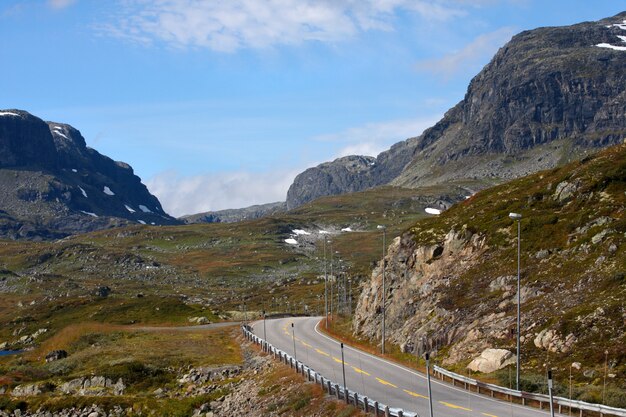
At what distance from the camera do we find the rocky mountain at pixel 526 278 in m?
47.2

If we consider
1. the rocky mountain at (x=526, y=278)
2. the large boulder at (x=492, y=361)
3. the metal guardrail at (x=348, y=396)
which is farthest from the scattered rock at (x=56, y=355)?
the large boulder at (x=492, y=361)

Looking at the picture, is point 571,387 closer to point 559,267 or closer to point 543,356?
point 543,356

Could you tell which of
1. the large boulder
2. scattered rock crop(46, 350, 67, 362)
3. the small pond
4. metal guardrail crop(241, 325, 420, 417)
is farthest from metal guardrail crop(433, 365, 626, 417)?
the small pond

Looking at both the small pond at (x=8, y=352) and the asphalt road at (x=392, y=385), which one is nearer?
the asphalt road at (x=392, y=385)

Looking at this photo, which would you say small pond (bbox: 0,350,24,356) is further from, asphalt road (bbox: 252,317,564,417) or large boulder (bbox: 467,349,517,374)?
large boulder (bbox: 467,349,517,374)

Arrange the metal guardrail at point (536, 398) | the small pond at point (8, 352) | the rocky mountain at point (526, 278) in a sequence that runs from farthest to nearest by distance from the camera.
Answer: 1. the small pond at point (8, 352)
2. the rocky mountain at point (526, 278)
3. the metal guardrail at point (536, 398)

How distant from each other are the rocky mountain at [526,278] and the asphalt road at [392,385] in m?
4.51

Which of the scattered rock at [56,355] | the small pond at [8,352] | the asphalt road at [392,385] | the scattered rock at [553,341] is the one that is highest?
the scattered rock at [553,341]

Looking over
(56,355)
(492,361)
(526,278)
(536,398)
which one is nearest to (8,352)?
(56,355)

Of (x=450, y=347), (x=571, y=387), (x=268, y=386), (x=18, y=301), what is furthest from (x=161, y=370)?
(x=18, y=301)

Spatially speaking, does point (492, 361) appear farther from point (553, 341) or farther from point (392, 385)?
point (392, 385)

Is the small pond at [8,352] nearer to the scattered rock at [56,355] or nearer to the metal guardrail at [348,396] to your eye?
the scattered rock at [56,355]

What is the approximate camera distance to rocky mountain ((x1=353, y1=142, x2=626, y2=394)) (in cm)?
4722

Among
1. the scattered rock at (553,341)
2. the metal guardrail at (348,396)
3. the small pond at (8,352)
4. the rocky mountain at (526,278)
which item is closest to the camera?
the metal guardrail at (348,396)
